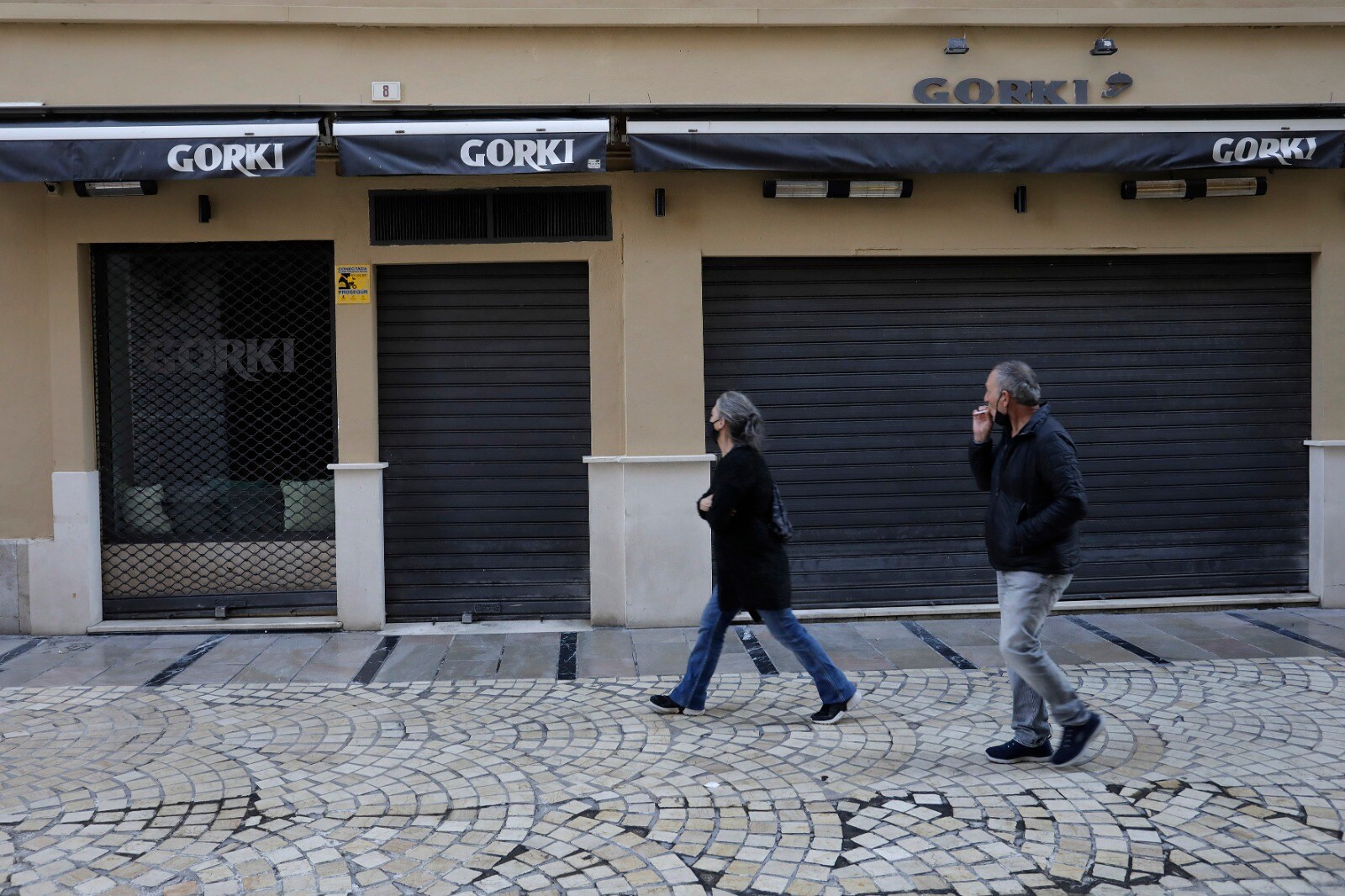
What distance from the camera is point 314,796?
4.71 meters

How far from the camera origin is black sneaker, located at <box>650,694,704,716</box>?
589cm

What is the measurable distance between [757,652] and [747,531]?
83.3 inches

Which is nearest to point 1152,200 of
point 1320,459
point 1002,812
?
point 1320,459

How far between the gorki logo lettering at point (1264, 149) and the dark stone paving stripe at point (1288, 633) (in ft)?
11.2

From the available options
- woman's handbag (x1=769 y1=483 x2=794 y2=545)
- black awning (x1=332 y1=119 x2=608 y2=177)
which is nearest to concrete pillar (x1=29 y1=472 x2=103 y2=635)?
black awning (x1=332 y1=119 x2=608 y2=177)

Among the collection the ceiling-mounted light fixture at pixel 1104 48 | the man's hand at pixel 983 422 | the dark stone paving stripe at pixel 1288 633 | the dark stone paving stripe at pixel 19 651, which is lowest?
the dark stone paving stripe at pixel 1288 633

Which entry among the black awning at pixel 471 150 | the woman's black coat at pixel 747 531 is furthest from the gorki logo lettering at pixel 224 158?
the woman's black coat at pixel 747 531

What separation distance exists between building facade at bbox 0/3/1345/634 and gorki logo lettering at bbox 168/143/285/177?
0.51 metres

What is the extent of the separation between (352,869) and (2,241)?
654 cm

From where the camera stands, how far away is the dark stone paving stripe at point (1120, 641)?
697cm

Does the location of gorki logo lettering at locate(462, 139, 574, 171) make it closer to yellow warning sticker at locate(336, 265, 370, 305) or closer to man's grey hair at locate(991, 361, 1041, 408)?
yellow warning sticker at locate(336, 265, 370, 305)

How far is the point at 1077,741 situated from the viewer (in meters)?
4.91

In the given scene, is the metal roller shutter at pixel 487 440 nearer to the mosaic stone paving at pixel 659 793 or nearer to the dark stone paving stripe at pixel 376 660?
the dark stone paving stripe at pixel 376 660

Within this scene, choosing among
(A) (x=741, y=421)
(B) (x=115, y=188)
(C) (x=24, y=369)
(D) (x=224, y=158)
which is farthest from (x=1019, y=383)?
(C) (x=24, y=369)
